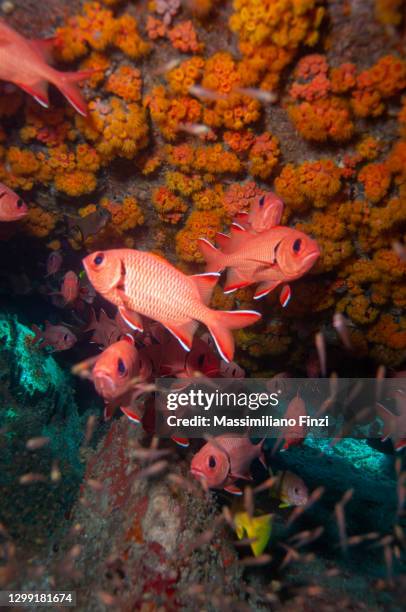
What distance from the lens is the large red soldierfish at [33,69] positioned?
8.89ft

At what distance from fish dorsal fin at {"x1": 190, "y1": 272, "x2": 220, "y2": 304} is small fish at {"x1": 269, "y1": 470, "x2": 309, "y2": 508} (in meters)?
3.11

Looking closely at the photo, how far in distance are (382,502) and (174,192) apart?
6.56 metres

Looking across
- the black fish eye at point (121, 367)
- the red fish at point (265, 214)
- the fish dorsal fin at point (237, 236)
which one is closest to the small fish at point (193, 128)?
the red fish at point (265, 214)

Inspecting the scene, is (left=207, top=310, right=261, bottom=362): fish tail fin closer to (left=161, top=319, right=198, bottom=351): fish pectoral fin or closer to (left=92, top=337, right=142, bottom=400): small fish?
(left=161, top=319, right=198, bottom=351): fish pectoral fin

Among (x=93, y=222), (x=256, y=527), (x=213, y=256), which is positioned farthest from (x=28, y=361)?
(x=213, y=256)

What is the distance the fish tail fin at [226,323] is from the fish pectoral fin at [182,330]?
185mm

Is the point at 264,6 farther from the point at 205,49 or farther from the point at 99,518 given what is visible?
the point at 99,518

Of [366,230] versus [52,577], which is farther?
[366,230]

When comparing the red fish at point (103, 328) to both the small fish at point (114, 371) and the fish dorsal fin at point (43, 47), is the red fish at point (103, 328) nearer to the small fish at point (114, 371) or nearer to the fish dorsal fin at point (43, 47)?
the small fish at point (114, 371)

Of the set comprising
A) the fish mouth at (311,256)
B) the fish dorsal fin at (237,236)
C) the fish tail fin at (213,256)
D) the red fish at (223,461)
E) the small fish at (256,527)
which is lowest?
the small fish at (256,527)

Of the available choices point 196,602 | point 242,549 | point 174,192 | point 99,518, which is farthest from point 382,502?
point 174,192

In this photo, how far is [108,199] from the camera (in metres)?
4.56

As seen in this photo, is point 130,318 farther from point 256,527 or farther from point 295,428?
point 256,527

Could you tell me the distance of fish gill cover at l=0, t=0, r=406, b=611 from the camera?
2910 mm
